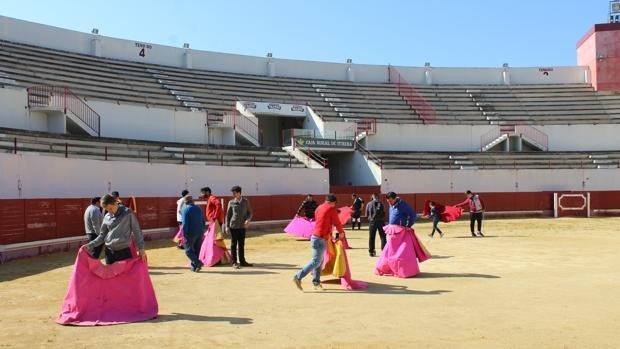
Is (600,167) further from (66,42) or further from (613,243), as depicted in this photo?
(66,42)

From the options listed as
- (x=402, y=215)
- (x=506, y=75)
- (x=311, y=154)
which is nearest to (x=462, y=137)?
(x=506, y=75)

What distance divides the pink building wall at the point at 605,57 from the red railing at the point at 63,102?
33.8 meters

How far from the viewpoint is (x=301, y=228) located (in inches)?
773

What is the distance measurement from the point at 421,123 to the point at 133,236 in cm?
3214

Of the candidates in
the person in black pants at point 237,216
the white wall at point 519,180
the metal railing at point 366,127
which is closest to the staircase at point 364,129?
the metal railing at point 366,127

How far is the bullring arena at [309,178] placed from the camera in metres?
7.44

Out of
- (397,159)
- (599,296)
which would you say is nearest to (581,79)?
(397,159)

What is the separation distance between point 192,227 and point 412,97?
32367 millimetres

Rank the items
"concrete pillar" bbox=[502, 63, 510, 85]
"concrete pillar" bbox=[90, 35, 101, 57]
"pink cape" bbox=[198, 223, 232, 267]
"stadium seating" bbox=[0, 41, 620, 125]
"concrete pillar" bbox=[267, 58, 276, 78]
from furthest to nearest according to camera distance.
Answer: "concrete pillar" bbox=[502, 63, 510, 85], "concrete pillar" bbox=[267, 58, 276, 78], "concrete pillar" bbox=[90, 35, 101, 57], "stadium seating" bbox=[0, 41, 620, 125], "pink cape" bbox=[198, 223, 232, 267]

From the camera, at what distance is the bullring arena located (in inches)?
293

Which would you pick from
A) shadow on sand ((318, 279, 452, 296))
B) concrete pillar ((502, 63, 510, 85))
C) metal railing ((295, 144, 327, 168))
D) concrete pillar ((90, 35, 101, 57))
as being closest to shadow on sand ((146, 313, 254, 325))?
shadow on sand ((318, 279, 452, 296))

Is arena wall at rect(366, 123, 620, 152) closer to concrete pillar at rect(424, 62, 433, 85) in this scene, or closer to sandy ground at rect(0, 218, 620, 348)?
concrete pillar at rect(424, 62, 433, 85)

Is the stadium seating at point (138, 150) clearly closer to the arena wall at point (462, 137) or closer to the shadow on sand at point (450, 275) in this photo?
the arena wall at point (462, 137)

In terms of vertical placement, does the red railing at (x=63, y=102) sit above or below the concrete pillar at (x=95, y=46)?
below
